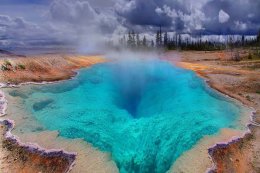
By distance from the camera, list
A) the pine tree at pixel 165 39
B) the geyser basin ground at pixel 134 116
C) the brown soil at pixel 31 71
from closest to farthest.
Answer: the geyser basin ground at pixel 134 116 → the brown soil at pixel 31 71 → the pine tree at pixel 165 39

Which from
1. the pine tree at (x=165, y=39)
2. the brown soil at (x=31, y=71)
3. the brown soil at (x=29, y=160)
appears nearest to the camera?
the brown soil at (x=29, y=160)

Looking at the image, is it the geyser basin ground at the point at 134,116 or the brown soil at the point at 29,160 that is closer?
the brown soil at the point at 29,160

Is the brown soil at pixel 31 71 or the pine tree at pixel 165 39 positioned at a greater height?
the pine tree at pixel 165 39

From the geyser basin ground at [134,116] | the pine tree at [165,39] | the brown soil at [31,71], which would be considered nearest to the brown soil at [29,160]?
the geyser basin ground at [134,116]

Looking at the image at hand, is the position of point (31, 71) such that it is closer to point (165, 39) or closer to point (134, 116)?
point (134, 116)

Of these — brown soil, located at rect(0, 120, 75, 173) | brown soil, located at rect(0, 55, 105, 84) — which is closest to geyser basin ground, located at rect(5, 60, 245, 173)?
brown soil, located at rect(0, 55, 105, 84)

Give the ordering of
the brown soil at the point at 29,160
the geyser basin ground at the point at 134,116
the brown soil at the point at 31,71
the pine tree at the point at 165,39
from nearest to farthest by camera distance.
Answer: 1. the brown soil at the point at 29,160
2. the geyser basin ground at the point at 134,116
3. the brown soil at the point at 31,71
4. the pine tree at the point at 165,39

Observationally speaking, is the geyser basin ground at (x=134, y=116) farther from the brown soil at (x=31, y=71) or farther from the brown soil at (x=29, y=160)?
the brown soil at (x=29, y=160)

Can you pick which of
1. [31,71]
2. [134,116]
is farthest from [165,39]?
[134,116]

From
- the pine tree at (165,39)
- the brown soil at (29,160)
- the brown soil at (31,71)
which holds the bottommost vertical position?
the brown soil at (29,160)

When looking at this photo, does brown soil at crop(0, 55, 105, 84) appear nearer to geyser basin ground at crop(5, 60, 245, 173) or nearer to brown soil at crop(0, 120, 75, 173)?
geyser basin ground at crop(5, 60, 245, 173)
